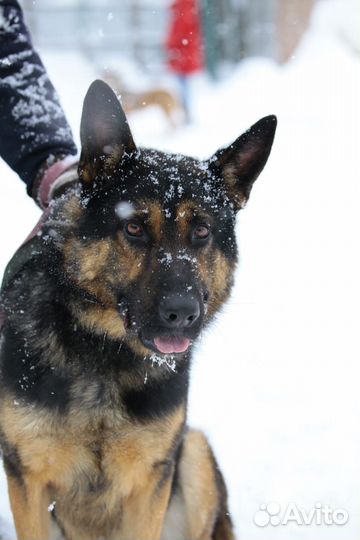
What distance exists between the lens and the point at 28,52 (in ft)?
12.6

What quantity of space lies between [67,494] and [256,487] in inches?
52.6

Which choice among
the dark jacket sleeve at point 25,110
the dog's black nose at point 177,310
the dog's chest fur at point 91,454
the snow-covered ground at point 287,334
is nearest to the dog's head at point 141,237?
the dog's black nose at point 177,310

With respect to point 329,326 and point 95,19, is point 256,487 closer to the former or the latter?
point 329,326

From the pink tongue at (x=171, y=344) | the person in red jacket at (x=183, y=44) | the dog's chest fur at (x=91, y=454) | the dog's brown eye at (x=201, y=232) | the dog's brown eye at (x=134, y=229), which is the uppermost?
the person in red jacket at (x=183, y=44)

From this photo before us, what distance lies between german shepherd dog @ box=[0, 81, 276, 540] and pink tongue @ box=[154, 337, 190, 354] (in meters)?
0.01

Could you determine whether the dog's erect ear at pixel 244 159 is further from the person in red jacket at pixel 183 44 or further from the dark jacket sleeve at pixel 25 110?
the person in red jacket at pixel 183 44

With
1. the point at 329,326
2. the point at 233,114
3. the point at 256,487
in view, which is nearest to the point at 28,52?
the point at 256,487

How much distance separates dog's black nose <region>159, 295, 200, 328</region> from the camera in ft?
9.02

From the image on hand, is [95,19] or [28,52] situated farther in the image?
[95,19]

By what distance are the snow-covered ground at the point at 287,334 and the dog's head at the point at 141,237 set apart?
0.53m

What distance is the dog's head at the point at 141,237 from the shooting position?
9.33 ft

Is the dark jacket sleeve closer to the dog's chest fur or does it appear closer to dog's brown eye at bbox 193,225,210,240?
dog's brown eye at bbox 193,225,210,240

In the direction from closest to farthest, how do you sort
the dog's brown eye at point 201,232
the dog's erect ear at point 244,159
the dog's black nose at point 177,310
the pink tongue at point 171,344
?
the dog's black nose at point 177,310 < the pink tongue at point 171,344 < the dog's brown eye at point 201,232 < the dog's erect ear at point 244,159

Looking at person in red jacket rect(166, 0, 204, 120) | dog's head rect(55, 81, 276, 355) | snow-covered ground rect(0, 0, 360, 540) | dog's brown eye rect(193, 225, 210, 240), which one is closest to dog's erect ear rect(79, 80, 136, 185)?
dog's head rect(55, 81, 276, 355)
